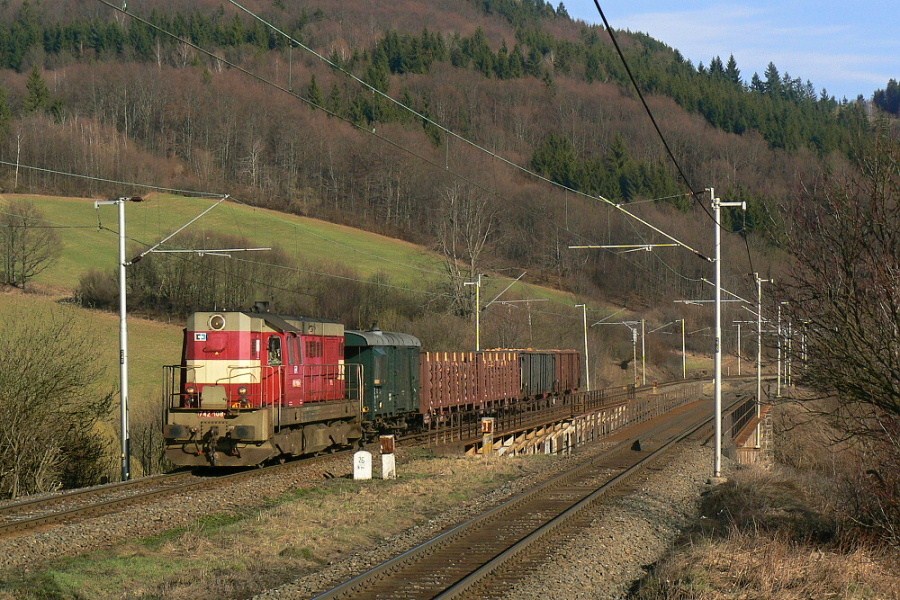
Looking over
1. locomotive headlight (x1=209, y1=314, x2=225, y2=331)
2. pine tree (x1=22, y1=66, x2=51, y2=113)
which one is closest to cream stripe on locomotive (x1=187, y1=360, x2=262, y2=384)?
locomotive headlight (x1=209, y1=314, x2=225, y2=331)

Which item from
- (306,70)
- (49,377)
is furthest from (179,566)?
(306,70)

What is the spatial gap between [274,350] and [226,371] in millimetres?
1303

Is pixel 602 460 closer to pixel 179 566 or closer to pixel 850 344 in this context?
pixel 850 344

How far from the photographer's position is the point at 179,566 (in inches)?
489

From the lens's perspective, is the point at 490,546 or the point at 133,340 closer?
the point at 490,546

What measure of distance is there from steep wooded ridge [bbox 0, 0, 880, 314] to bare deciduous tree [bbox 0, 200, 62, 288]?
190 inches

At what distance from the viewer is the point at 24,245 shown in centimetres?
6700

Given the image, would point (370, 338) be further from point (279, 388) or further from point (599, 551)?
point (599, 551)

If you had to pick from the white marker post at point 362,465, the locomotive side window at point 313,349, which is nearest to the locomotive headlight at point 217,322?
the locomotive side window at point 313,349

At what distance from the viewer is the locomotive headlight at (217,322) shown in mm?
22406

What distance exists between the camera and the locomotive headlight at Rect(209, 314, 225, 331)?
22406 millimetres

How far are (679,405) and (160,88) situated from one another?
79.7m

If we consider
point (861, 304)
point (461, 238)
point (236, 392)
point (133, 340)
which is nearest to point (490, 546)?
point (861, 304)

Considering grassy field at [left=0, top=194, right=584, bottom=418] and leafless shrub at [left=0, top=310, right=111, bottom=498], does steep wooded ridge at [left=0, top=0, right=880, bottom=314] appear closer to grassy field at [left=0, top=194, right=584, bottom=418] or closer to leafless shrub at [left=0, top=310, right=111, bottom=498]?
grassy field at [left=0, top=194, right=584, bottom=418]
